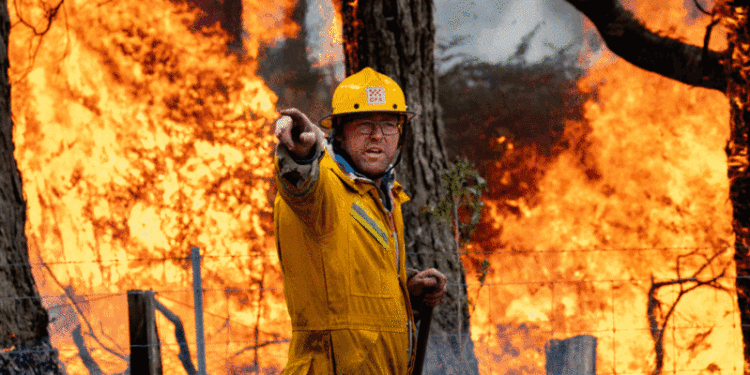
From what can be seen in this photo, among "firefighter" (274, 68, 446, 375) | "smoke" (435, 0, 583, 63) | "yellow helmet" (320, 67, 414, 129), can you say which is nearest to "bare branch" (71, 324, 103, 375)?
"smoke" (435, 0, 583, 63)

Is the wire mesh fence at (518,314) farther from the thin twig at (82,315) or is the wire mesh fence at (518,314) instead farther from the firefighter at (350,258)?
the firefighter at (350,258)

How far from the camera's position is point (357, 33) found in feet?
12.3

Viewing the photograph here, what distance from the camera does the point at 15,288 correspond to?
4027 millimetres

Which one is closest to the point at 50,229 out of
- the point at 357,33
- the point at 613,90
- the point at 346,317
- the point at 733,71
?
the point at 357,33

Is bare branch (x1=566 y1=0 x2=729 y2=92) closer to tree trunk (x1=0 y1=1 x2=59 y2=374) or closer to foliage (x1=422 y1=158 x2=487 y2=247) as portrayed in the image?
foliage (x1=422 y1=158 x2=487 y2=247)

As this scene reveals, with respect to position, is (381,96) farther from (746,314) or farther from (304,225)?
(746,314)

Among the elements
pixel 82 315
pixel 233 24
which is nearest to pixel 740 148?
pixel 233 24

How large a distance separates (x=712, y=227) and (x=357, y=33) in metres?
3.83

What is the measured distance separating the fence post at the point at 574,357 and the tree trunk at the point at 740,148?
1255mm

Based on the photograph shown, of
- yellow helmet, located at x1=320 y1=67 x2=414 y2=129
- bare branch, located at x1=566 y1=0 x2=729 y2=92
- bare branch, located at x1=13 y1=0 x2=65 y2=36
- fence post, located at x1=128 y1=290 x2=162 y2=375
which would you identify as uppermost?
bare branch, located at x1=13 y1=0 x2=65 y2=36

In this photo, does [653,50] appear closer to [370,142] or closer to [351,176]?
[370,142]

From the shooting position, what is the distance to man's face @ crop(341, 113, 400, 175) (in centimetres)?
187

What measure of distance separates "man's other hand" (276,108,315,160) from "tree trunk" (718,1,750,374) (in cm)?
406

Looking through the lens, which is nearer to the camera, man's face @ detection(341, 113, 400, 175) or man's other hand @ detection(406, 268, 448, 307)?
man's face @ detection(341, 113, 400, 175)
